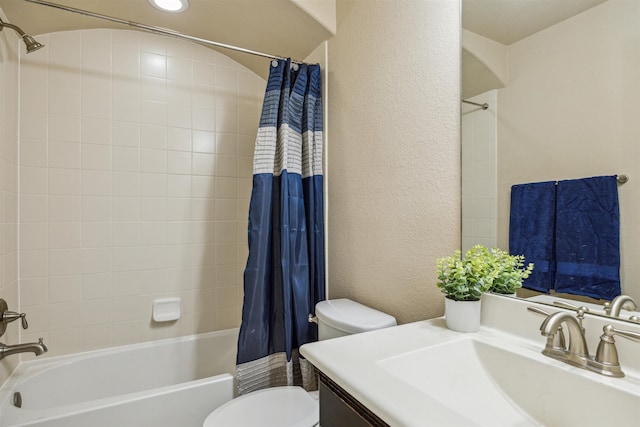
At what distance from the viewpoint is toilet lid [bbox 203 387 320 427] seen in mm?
1266

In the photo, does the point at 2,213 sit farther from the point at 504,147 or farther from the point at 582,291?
the point at 582,291

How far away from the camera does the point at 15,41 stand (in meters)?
1.71

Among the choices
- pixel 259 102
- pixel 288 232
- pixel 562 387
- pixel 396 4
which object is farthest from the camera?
pixel 259 102

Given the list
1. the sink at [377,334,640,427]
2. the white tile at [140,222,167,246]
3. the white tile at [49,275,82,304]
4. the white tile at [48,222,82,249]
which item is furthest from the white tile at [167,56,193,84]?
the sink at [377,334,640,427]

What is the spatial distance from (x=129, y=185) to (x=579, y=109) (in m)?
2.17

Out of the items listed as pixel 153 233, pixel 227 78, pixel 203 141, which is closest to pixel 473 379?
pixel 153 233

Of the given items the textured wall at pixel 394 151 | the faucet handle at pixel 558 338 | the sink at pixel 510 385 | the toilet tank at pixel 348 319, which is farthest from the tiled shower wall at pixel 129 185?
the faucet handle at pixel 558 338

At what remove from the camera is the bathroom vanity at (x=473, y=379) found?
608mm

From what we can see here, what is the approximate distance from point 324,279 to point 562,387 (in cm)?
121

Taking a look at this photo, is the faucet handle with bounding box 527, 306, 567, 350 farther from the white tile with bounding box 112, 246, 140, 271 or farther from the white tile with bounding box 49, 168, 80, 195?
the white tile with bounding box 49, 168, 80, 195

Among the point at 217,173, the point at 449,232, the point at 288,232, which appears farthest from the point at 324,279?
the point at 217,173

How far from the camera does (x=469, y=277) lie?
0.95 meters

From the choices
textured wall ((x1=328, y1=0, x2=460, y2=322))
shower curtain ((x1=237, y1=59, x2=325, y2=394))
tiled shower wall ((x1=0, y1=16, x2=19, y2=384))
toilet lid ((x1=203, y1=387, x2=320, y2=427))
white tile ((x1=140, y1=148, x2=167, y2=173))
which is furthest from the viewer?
white tile ((x1=140, y1=148, x2=167, y2=173))

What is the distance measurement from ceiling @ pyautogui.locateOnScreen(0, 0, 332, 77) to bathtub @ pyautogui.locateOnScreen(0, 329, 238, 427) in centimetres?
180
